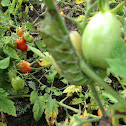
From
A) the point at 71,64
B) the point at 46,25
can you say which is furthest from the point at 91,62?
the point at 46,25

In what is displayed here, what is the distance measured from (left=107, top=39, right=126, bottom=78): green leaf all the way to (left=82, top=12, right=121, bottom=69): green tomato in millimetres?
14

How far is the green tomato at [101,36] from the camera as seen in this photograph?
16.4 inches

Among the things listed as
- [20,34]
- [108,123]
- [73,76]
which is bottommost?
[108,123]

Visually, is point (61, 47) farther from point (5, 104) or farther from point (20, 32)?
point (20, 32)

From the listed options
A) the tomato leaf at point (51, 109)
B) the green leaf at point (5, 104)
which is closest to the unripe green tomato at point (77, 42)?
the green leaf at point (5, 104)

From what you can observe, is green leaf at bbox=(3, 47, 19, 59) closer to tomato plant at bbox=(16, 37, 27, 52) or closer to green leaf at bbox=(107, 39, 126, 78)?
tomato plant at bbox=(16, 37, 27, 52)

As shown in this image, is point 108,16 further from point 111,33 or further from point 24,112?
point 24,112

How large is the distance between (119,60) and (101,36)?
0.08 m

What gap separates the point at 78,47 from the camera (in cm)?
49

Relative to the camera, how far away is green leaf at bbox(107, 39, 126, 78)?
1.37 ft

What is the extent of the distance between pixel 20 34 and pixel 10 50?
365mm

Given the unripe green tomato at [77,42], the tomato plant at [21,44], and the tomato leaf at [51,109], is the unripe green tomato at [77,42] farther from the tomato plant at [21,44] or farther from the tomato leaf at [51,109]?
the tomato plant at [21,44]

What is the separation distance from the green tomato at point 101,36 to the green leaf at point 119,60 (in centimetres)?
1

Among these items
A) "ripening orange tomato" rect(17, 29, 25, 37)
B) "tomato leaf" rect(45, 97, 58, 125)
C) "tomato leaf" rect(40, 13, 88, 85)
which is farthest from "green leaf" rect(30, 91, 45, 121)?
"tomato leaf" rect(40, 13, 88, 85)
